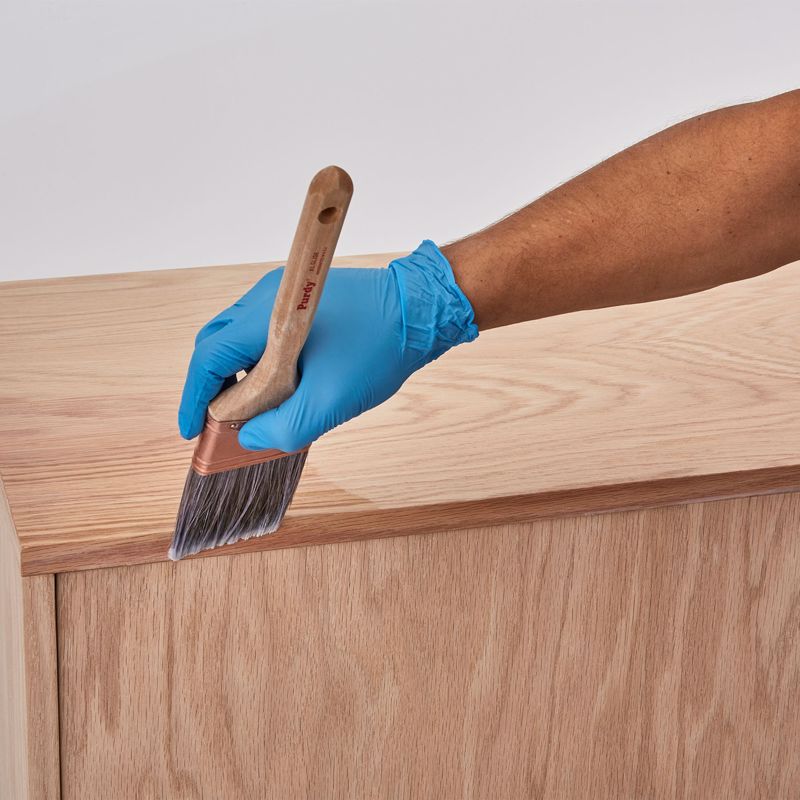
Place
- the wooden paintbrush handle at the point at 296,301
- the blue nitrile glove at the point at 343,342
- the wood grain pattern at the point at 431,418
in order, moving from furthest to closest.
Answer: the wood grain pattern at the point at 431,418, the blue nitrile glove at the point at 343,342, the wooden paintbrush handle at the point at 296,301

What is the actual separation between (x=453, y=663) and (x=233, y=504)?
0.87 feet

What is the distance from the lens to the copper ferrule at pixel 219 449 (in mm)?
904

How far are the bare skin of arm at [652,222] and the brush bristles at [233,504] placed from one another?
21 centimetres

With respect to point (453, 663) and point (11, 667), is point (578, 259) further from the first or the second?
point (11, 667)

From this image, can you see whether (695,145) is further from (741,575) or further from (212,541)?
(212,541)

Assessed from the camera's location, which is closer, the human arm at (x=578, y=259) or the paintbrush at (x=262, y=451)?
the paintbrush at (x=262, y=451)

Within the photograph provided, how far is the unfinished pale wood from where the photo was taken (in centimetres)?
92

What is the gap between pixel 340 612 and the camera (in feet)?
3.34

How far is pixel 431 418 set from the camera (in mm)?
1187

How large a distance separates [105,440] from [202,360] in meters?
0.23

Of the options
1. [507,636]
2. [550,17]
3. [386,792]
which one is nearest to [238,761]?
[386,792]

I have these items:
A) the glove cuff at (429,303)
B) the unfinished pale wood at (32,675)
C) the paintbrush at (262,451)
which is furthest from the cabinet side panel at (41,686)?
the glove cuff at (429,303)

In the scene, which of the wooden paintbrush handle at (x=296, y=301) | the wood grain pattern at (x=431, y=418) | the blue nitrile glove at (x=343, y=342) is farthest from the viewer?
the wood grain pattern at (x=431, y=418)

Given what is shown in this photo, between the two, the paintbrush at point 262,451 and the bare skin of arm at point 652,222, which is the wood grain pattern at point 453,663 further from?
the bare skin of arm at point 652,222
